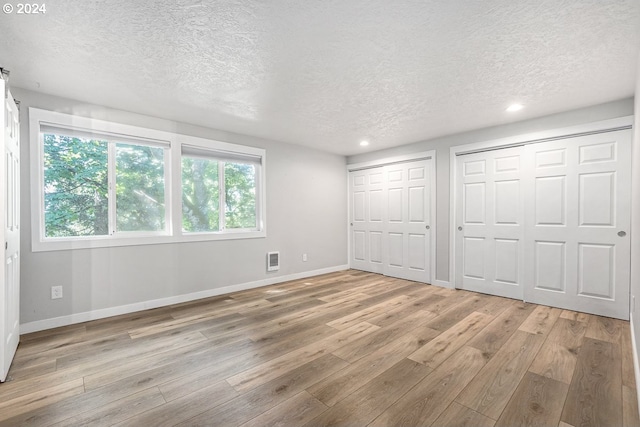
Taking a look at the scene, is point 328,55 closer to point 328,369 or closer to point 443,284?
point 328,369

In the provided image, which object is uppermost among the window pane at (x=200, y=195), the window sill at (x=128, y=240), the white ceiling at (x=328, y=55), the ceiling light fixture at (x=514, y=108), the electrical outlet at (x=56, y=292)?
the white ceiling at (x=328, y=55)

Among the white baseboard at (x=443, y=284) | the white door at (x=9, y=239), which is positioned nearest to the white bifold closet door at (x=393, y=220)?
the white baseboard at (x=443, y=284)

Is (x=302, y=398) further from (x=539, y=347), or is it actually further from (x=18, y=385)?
(x=539, y=347)

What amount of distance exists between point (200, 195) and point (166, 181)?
0.48 metres

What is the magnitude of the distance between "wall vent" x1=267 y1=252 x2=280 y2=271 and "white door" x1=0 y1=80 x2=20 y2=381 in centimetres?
284

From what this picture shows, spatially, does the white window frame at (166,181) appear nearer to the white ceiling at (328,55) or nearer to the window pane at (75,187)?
the window pane at (75,187)

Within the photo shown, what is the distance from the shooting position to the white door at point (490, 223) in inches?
152

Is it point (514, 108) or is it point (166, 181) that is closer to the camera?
point (514, 108)

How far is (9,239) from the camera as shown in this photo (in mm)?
2139

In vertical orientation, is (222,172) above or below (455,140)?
below

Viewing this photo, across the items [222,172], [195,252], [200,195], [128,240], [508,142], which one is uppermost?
[508,142]

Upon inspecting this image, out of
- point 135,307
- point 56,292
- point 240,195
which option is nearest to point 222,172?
point 240,195

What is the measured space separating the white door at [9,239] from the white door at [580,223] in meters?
5.18

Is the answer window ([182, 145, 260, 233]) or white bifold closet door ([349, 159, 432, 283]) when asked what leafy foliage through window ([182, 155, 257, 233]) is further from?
white bifold closet door ([349, 159, 432, 283])
